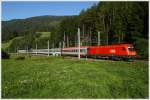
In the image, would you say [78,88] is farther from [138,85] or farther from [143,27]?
[143,27]

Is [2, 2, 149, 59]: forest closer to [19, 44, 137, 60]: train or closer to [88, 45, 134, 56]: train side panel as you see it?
[19, 44, 137, 60]: train

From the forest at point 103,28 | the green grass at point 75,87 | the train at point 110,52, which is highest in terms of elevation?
the forest at point 103,28

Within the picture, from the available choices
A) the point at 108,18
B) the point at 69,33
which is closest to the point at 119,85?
the point at 108,18

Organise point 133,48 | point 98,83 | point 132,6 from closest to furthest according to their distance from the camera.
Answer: point 98,83 < point 133,48 < point 132,6

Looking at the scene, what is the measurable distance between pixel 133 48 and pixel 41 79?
55.3ft

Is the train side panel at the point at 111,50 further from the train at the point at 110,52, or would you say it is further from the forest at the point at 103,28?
the forest at the point at 103,28

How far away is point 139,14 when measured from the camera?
31266mm

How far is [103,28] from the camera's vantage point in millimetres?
45938

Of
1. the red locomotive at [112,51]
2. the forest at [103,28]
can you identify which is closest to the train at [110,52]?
the red locomotive at [112,51]

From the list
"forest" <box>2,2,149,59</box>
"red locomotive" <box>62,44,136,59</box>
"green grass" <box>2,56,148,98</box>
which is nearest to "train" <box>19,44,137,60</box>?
"red locomotive" <box>62,44,136,59</box>

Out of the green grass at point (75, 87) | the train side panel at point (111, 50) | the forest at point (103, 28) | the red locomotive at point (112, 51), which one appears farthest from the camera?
the forest at point (103, 28)

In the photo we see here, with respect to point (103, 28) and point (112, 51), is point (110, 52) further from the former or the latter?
point (103, 28)

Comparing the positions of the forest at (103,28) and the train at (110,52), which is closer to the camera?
the train at (110,52)

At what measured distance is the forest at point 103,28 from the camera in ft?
92.5
